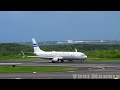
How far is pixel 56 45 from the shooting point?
2365 inches

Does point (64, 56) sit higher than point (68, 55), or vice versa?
point (68, 55)

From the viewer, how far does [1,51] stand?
42.9 metres
